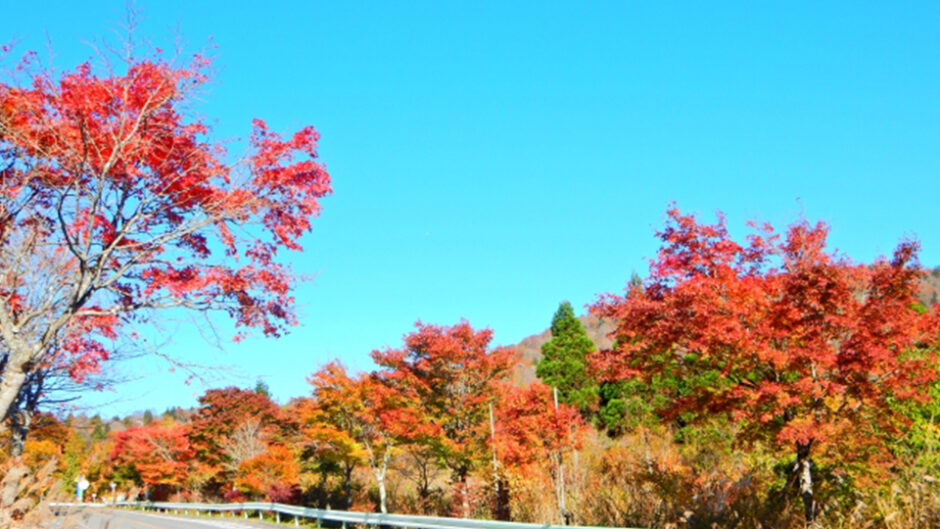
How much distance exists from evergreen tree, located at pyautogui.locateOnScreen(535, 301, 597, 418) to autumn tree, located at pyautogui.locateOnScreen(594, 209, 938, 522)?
2510cm

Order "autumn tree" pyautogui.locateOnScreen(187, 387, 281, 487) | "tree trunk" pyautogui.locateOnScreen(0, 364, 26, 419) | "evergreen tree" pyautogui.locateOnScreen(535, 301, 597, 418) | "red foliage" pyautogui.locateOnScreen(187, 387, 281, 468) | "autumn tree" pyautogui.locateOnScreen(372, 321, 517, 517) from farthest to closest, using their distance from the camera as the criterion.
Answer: "evergreen tree" pyautogui.locateOnScreen(535, 301, 597, 418)
"red foliage" pyautogui.locateOnScreen(187, 387, 281, 468)
"autumn tree" pyautogui.locateOnScreen(187, 387, 281, 487)
"autumn tree" pyautogui.locateOnScreen(372, 321, 517, 517)
"tree trunk" pyautogui.locateOnScreen(0, 364, 26, 419)

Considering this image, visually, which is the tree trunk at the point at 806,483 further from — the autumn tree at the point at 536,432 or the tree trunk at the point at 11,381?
the tree trunk at the point at 11,381

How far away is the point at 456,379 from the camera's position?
66.5 ft

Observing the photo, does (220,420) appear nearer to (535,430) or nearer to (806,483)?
(535,430)

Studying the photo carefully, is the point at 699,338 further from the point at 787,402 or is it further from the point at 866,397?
the point at 866,397

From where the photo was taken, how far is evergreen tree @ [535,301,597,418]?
34812mm

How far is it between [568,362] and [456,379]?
18.0 m

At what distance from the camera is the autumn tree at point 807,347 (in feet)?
27.2

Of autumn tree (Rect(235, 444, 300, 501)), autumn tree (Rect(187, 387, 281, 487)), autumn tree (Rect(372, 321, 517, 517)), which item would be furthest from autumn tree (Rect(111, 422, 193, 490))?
autumn tree (Rect(372, 321, 517, 517))

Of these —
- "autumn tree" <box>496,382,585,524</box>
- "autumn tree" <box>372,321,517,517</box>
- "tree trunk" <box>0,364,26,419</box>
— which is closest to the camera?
"tree trunk" <box>0,364,26,419</box>

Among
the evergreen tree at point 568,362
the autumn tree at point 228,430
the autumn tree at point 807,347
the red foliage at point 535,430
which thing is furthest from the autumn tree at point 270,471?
the autumn tree at point 807,347

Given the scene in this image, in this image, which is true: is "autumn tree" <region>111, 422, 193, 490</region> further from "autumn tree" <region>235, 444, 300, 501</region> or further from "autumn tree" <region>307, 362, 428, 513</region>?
"autumn tree" <region>307, 362, 428, 513</region>

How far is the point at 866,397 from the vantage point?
8352 millimetres

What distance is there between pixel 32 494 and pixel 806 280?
27.0ft
